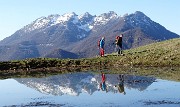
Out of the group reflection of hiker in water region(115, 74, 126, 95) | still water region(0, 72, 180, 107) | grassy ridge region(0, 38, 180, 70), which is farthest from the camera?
grassy ridge region(0, 38, 180, 70)

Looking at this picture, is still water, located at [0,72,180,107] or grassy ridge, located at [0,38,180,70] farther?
grassy ridge, located at [0,38,180,70]

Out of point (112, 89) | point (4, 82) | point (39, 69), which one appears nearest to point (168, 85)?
point (112, 89)

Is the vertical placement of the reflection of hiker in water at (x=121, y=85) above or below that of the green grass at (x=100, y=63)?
below

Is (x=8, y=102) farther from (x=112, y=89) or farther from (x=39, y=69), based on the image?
(x=39, y=69)

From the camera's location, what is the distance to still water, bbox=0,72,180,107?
24711 millimetres

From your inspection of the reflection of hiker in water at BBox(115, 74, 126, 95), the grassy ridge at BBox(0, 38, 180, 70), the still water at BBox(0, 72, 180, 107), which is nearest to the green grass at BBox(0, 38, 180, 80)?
the grassy ridge at BBox(0, 38, 180, 70)

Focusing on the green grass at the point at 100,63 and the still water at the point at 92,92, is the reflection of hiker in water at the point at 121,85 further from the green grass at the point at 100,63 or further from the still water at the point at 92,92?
the green grass at the point at 100,63

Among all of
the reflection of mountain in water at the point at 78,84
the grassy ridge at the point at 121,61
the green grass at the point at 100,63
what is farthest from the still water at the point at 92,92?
the grassy ridge at the point at 121,61

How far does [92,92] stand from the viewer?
29797 mm

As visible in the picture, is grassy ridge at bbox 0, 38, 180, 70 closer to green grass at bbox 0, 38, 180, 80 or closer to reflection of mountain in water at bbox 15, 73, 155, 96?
green grass at bbox 0, 38, 180, 80

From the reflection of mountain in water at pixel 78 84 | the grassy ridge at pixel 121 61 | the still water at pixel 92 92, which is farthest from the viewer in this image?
the grassy ridge at pixel 121 61

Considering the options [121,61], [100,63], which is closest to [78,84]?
[121,61]

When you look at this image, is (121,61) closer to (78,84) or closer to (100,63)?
(100,63)

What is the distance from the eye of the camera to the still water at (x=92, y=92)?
24711mm
